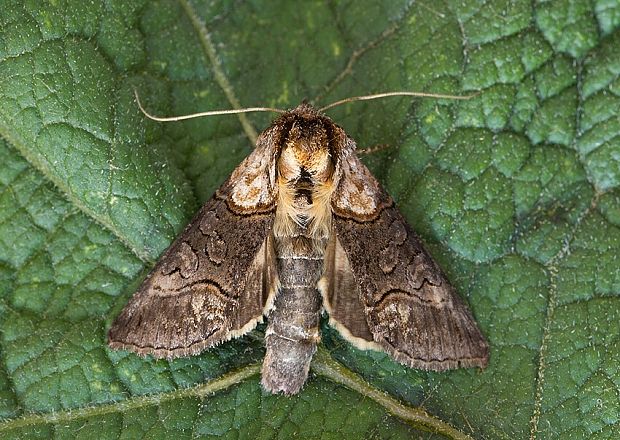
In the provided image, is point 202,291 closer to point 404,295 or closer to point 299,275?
point 299,275

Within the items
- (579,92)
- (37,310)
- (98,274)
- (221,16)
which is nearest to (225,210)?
(98,274)

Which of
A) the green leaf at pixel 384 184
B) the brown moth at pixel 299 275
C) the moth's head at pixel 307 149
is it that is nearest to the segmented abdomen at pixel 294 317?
the brown moth at pixel 299 275

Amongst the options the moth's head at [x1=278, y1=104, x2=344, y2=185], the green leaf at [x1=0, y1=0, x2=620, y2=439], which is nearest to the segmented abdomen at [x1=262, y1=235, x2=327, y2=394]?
the green leaf at [x1=0, y1=0, x2=620, y2=439]

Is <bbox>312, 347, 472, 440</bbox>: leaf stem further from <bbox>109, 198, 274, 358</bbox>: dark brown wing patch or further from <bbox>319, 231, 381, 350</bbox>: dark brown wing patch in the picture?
<bbox>109, 198, 274, 358</bbox>: dark brown wing patch

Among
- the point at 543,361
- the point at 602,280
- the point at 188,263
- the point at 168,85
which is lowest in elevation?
the point at 543,361

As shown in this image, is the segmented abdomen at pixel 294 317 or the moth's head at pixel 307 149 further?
the moth's head at pixel 307 149

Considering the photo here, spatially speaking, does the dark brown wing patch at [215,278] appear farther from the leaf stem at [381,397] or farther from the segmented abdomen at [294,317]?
the leaf stem at [381,397]

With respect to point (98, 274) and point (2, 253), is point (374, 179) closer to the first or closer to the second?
point (98, 274)
